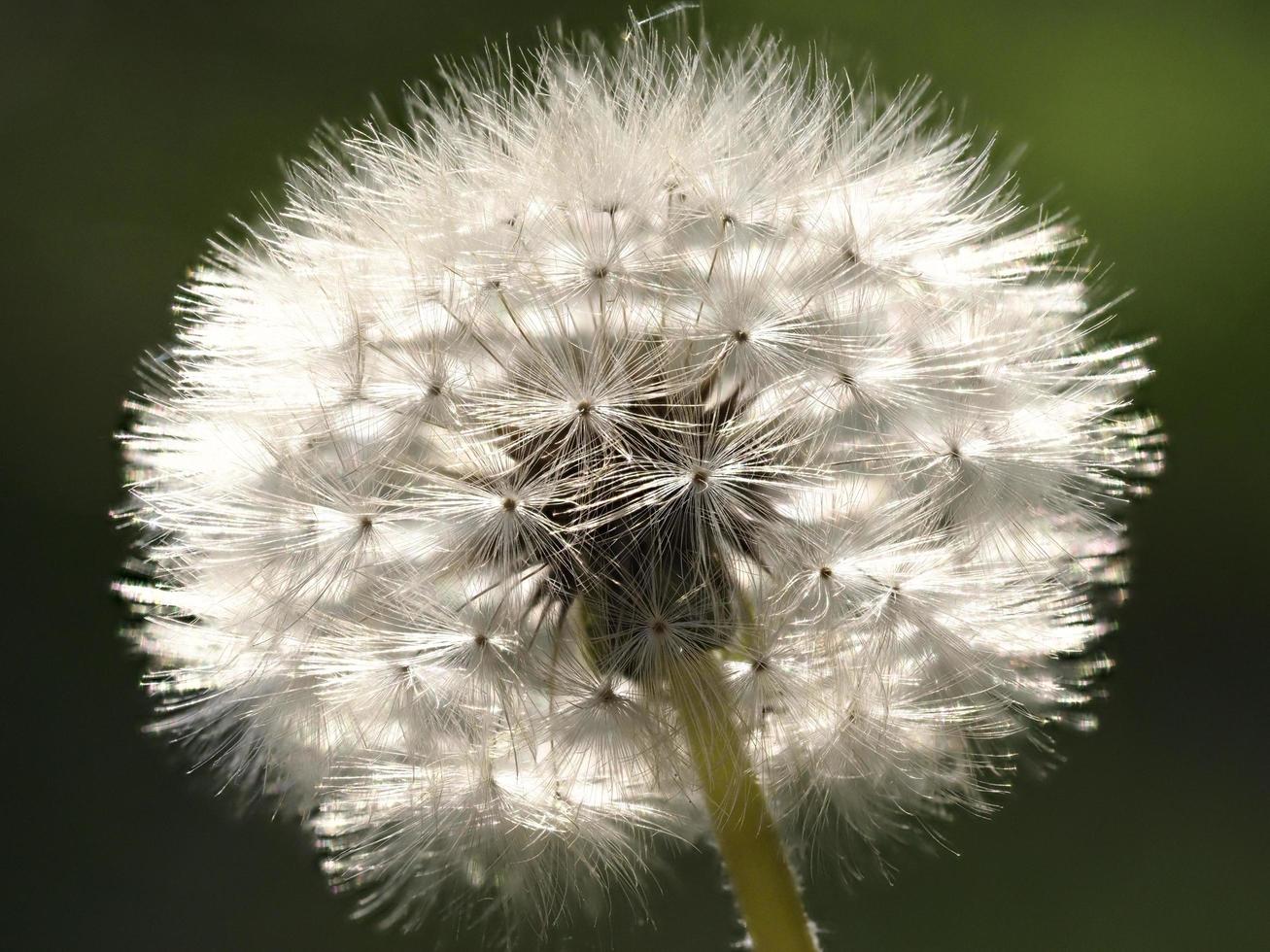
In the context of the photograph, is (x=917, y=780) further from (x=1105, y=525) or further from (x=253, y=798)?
(x=253, y=798)

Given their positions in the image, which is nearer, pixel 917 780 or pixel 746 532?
pixel 746 532

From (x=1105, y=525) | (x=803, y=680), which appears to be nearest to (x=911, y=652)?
(x=803, y=680)

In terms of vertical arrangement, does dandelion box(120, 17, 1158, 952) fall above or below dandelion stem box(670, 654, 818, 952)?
above

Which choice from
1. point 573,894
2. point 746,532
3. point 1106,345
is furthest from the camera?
point 1106,345

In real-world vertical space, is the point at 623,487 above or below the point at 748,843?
above

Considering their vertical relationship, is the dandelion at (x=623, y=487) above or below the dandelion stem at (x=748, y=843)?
above
